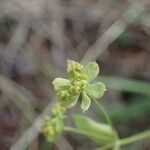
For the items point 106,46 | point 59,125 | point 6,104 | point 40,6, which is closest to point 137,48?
point 106,46

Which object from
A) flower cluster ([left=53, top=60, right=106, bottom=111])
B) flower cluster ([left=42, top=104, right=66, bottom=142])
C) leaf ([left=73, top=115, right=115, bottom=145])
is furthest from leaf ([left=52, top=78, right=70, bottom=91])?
leaf ([left=73, top=115, right=115, bottom=145])

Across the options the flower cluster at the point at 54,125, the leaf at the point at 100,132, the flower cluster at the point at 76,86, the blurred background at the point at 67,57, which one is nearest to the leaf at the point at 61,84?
the flower cluster at the point at 76,86

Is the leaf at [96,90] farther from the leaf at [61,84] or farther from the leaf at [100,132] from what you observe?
the leaf at [100,132]

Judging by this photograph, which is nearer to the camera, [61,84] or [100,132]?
[61,84]

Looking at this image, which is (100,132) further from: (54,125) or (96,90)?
(96,90)

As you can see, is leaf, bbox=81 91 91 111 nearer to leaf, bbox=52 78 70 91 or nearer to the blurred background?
leaf, bbox=52 78 70 91

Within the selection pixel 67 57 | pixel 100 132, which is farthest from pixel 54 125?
pixel 67 57

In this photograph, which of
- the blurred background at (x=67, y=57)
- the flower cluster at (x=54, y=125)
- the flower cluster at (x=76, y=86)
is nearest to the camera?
the flower cluster at (x=76, y=86)
